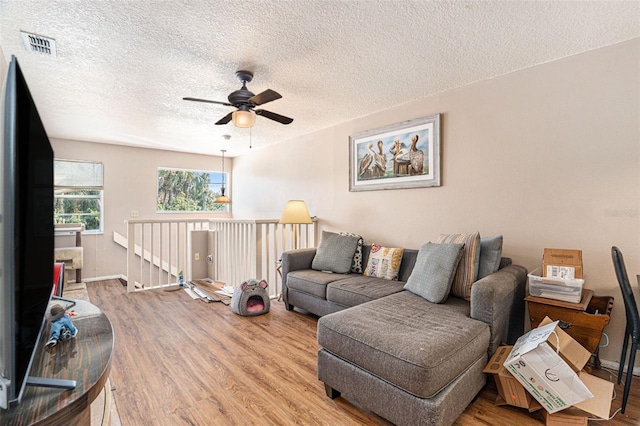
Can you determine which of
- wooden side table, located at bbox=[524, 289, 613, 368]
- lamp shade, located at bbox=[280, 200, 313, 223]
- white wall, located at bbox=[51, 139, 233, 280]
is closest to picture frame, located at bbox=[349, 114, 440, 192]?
lamp shade, located at bbox=[280, 200, 313, 223]

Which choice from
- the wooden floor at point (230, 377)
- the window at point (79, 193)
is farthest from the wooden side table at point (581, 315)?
the window at point (79, 193)

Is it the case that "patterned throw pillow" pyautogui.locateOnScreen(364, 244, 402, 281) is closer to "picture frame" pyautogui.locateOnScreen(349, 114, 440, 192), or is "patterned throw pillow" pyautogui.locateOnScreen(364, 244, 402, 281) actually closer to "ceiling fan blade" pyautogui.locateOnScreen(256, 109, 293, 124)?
"picture frame" pyautogui.locateOnScreen(349, 114, 440, 192)

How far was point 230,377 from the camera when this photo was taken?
2156mm

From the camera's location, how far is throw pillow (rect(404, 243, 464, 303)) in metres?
2.32

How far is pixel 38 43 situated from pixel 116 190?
378cm

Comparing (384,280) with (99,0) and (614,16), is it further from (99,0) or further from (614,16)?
(99,0)

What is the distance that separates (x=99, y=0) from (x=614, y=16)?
3.17m

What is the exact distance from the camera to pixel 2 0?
5.94ft

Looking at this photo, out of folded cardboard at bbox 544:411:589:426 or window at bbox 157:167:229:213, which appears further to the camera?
window at bbox 157:167:229:213

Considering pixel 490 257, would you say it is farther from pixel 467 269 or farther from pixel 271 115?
pixel 271 115

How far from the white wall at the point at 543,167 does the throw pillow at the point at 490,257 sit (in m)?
0.36

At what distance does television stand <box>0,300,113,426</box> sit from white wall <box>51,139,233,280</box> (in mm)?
5101

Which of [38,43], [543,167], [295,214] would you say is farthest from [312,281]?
[38,43]

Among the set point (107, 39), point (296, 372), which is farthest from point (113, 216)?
point (296, 372)
